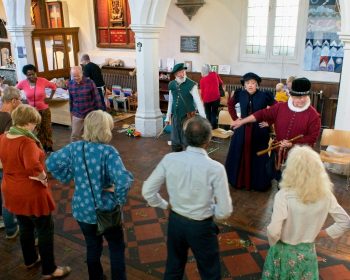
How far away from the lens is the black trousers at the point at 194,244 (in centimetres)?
229

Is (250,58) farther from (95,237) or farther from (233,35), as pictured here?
(95,237)

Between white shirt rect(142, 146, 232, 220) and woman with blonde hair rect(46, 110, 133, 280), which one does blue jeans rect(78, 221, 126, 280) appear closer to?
woman with blonde hair rect(46, 110, 133, 280)

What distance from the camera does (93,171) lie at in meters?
2.46

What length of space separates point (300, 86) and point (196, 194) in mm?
2050

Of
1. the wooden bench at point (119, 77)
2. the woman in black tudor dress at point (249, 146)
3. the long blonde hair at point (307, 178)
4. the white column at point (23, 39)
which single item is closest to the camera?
the long blonde hair at point (307, 178)

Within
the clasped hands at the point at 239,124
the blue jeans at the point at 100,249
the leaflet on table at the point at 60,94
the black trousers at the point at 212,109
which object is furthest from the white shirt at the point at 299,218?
the leaflet on table at the point at 60,94

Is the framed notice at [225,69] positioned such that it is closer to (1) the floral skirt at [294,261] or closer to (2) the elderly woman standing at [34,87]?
(2) the elderly woman standing at [34,87]

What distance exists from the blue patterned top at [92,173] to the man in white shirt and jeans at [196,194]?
0.23 m

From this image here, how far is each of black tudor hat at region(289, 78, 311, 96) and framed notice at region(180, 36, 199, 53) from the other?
5.78 metres

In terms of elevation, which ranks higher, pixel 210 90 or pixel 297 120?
pixel 297 120

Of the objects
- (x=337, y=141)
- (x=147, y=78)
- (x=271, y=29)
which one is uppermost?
(x=271, y=29)

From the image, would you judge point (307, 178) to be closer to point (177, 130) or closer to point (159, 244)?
point (159, 244)

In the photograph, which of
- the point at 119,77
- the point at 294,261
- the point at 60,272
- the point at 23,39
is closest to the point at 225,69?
the point at 119,77

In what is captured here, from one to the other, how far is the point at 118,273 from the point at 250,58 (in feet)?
22.6
